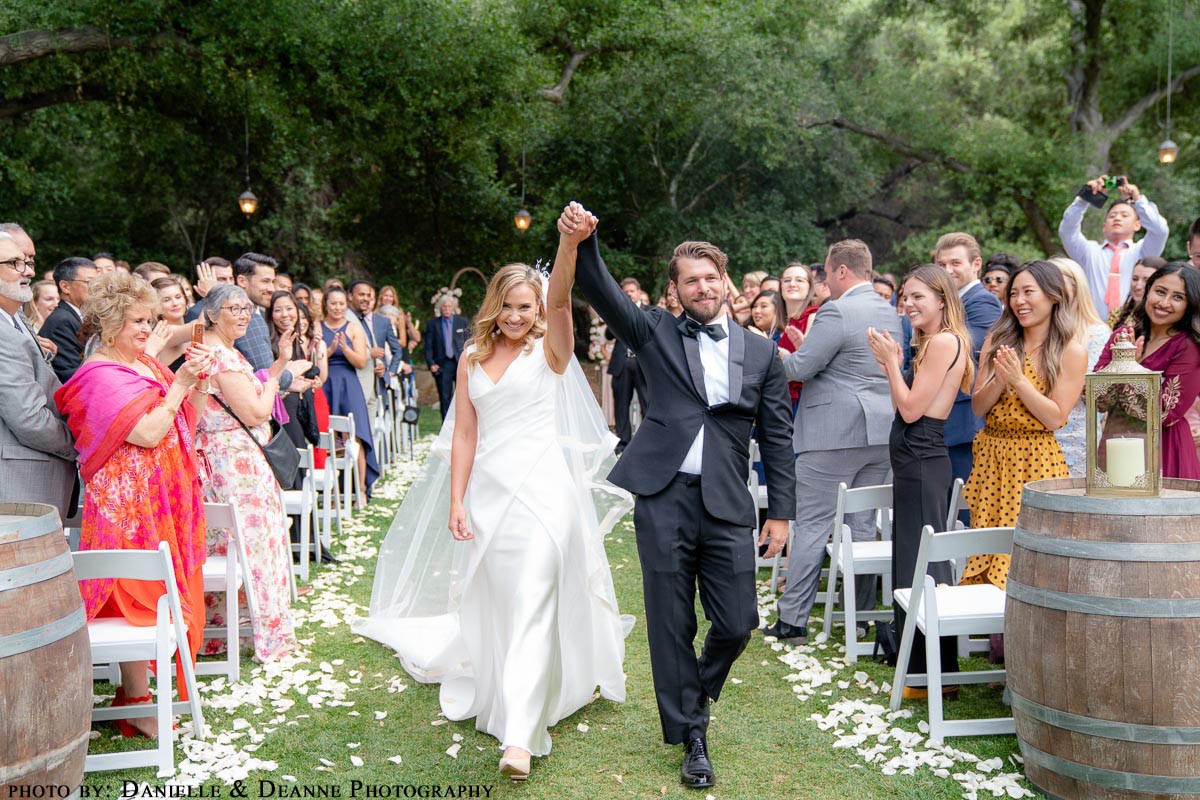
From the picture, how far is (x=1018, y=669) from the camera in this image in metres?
3.21

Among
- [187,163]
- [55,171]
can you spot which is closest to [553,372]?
[187,163]

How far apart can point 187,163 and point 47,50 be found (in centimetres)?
495

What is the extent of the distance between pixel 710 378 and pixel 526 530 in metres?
1.00

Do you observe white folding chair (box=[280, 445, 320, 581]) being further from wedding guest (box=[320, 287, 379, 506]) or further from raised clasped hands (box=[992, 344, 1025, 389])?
raised clasped hands (box=[992, 344, 1025, 389])

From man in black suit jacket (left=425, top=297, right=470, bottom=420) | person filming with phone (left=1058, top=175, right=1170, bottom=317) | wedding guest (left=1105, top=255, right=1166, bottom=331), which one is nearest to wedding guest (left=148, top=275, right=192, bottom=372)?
wedding guest (left=1105, top=255, right=1166, bottom=331)

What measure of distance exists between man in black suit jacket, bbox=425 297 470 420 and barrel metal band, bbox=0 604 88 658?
33.0 feet

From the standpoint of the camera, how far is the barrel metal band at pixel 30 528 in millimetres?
2814

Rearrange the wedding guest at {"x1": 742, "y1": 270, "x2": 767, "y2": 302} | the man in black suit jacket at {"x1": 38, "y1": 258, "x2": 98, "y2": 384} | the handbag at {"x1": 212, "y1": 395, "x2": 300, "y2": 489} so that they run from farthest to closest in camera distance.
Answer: the wedding guest at {"x1": 742, "y1": 270, "x2": 767, "y2": 302}, the man in black suit jacket at {"x1": 38, "y1": 258, "x2": 98, "y2": 384}, the handbag at {"x1": 212, "y1": 395, "x2": 300, "y2": 489}

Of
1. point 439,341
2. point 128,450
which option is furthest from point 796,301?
point 439,341

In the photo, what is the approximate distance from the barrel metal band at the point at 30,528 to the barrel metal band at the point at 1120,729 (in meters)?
3.15

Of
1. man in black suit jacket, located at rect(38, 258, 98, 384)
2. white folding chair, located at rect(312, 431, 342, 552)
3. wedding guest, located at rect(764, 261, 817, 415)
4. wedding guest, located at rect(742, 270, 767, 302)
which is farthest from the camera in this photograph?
wedding guest, located at rect(742, 270, 767, 302)

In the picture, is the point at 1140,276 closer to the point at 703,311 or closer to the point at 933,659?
the point at 933,659

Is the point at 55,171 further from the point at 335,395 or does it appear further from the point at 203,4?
the point at 335,395

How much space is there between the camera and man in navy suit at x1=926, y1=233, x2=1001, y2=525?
18.6 feet
